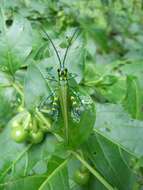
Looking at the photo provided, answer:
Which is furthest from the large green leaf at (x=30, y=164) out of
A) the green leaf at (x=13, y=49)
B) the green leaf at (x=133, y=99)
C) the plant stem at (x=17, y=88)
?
the green leaf at (x=133, y=99)

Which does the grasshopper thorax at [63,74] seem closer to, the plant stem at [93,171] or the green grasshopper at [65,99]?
the green grasshopper at [65,99]

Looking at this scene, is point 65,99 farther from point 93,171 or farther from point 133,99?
point 133,99

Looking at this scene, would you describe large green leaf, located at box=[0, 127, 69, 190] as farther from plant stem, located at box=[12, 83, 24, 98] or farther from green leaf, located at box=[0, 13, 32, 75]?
green leaf, located at box=[0, 13, 32, 75]

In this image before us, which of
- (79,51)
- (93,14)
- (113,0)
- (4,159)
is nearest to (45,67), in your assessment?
(79,51)

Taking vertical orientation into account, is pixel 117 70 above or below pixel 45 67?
below

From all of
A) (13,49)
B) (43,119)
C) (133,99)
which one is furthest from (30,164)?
(133,99)

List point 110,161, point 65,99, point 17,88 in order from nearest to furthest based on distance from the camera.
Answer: point 65,99 < point 110,161 < point 17,88

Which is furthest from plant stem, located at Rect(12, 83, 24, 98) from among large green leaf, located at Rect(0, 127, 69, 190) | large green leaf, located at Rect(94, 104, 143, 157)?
large green leaf, located at Rect(94, 104, 143, 157)

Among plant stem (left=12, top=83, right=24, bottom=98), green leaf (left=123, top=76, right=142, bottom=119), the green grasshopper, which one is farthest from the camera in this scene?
green leaf (left=123, top=76, right=142, bottom=119)

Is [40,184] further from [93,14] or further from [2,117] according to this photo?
[93,14]
